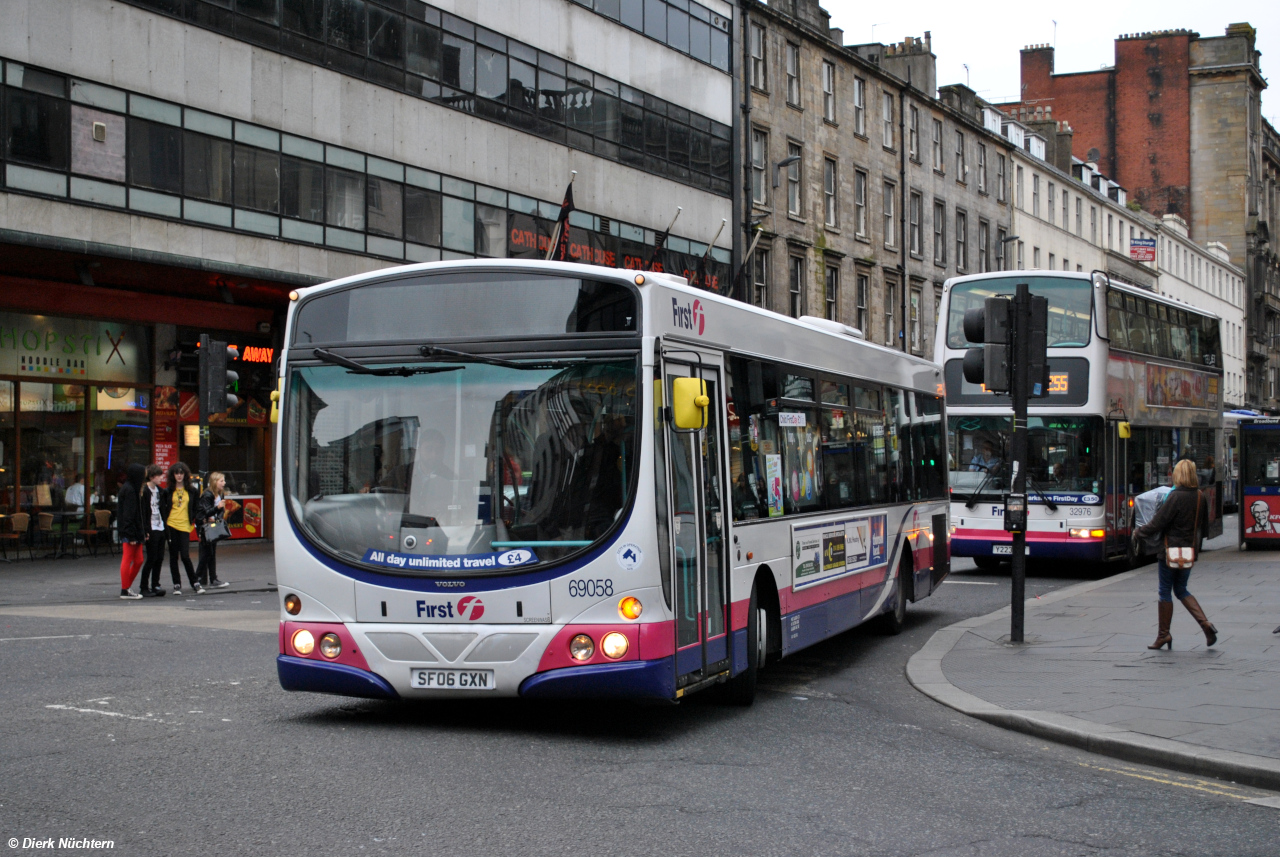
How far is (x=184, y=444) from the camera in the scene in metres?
25.3

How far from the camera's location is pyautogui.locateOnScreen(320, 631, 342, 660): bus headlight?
7871mm

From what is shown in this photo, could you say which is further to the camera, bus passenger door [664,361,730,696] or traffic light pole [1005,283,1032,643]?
traffic light pole [1005,283,1032,643]

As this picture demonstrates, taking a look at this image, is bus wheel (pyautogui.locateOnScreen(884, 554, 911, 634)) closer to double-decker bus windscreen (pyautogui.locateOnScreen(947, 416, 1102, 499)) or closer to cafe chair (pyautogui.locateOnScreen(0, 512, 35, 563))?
double-decker bus windscreen (pyautogui.locateOnScreen(947, 416, 1102, 499))

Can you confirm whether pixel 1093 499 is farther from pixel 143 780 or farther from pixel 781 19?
pixel 781 19

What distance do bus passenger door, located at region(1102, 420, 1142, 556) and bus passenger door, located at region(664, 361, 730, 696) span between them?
13.5 meters

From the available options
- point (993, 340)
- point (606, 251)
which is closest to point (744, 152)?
point (606, 251)

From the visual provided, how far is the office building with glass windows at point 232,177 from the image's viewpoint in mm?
20828

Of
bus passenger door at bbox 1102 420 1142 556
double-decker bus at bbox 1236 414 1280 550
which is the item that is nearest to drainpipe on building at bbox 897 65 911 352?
double-decker bus at bbox 1236 414 1280 550

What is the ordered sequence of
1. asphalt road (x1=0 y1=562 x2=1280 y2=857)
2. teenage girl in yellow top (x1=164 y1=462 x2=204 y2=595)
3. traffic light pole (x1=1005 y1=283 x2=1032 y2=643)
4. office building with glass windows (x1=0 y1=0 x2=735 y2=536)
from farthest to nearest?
1. office building with glass windows (x1=0 y1=0 x2=735 y2=536)
2. teenage girl in yellow top (x1=164 y1=462 x2=204 y2=595)
3. traffic light pole (x1=1005 y1=283 x2=1032 y2=643)
4. asphalt road (x1=0 y1=562 x2=1280 y2=857)

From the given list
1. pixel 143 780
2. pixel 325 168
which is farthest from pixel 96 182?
pixel 143 780

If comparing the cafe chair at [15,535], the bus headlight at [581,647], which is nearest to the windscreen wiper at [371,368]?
the bus headlight at [581,647]

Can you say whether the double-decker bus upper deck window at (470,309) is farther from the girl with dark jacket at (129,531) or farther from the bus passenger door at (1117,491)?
the bus passenger door at (1117,491)

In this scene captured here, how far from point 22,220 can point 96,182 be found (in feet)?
4.75

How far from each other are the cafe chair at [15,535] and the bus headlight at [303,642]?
15.9 metres
